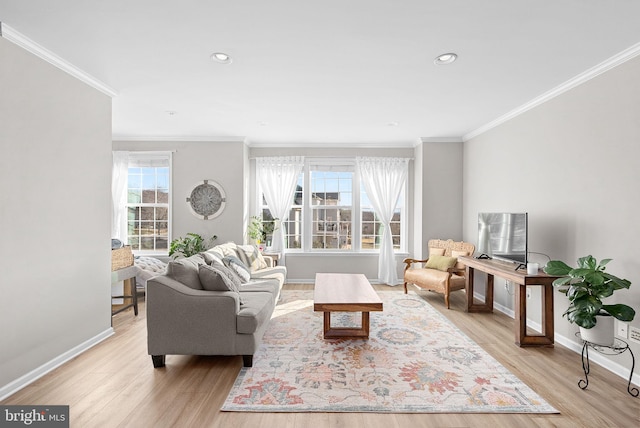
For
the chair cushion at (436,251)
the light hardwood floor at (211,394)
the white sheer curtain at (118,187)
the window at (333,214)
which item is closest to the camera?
the light hardwood floor at (211,394)

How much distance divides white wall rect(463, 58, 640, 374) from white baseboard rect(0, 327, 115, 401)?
4.77 metres

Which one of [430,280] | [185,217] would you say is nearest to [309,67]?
[430,280]

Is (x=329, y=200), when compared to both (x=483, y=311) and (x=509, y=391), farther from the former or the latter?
(x=509, y=391)

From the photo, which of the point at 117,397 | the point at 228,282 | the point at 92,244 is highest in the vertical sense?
the point at 92,244

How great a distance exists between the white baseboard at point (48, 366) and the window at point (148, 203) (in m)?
2.53

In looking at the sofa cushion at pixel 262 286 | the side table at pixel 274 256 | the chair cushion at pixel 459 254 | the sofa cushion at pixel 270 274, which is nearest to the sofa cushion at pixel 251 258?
the sofa cushion at pixel 270 274

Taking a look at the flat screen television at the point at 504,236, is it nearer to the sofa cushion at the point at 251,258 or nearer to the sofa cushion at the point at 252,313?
the sofa cushion at the point at 252,313

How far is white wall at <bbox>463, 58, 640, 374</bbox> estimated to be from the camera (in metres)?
2.73

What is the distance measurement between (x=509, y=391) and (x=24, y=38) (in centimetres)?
453

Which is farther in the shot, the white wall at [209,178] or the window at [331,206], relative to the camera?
the window at [331,206]

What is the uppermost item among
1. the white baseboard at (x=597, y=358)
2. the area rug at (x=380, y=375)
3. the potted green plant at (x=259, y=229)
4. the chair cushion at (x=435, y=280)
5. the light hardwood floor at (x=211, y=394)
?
the potted green plant at (x=259, y=229)

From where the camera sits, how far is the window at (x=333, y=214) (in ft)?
20.7

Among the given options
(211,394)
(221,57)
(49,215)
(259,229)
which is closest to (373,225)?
(259,229)

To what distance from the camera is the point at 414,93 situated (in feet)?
12.0
